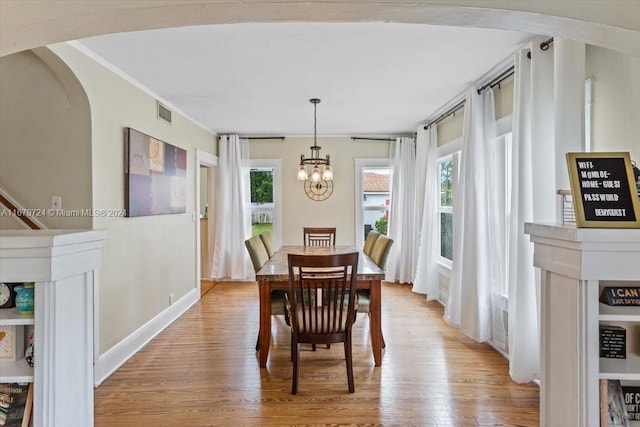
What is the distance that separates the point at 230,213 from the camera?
552 centimetres

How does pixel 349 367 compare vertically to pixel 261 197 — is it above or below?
below

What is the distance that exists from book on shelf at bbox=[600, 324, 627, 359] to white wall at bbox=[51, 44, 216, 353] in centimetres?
296

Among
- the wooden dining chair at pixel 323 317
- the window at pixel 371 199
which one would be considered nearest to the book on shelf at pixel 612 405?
the wooden dining chair at pixel 323 317

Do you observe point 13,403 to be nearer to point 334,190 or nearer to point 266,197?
point 266,197

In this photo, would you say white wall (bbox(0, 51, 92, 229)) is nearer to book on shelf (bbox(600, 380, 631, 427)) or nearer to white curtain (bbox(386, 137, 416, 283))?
book on shelf (bbox(600, 380, 631, 427))

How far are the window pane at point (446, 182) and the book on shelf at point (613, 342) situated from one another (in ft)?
10.7

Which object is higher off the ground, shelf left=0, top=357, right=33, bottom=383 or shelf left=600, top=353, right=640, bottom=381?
shelf left=600, top=353, right=640, bottom=381

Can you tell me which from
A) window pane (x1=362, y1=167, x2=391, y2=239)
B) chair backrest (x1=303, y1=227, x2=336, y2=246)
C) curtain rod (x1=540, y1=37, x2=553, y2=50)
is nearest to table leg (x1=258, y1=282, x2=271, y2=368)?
chair backrest (x1=303, y1=227, x2=336, y2=246)

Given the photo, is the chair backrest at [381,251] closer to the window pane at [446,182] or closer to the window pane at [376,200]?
A: the window pane at [446,182]

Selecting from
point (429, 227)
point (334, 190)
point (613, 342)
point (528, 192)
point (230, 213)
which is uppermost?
point (334, 190)

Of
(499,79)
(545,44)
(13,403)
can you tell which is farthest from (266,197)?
(13,403)

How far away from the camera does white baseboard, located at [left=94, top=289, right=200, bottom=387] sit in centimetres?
260

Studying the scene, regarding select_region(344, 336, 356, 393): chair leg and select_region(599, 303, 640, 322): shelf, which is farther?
select_region(344, 336, 356, 393): chair leg

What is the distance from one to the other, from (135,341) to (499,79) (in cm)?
385
